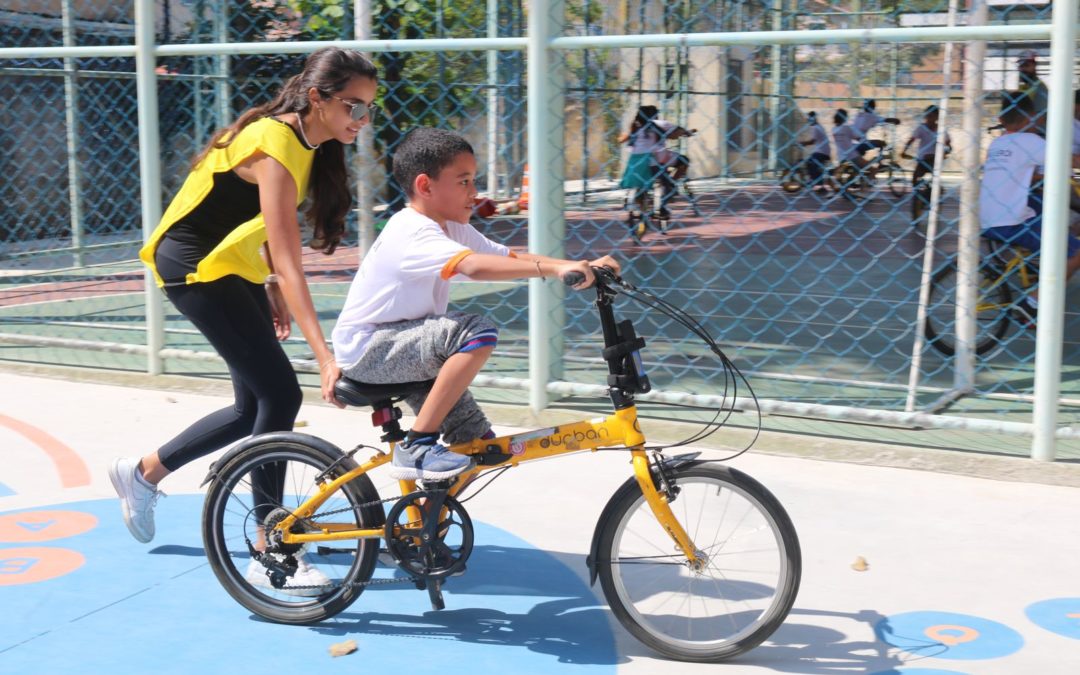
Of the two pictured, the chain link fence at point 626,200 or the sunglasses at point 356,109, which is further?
the chain link fence at point 626,200

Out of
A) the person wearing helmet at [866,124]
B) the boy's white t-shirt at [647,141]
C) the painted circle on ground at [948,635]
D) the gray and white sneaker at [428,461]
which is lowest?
the painted circle on ground at [948,635]

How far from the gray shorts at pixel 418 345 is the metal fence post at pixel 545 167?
8.01 ft

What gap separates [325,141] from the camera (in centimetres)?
401

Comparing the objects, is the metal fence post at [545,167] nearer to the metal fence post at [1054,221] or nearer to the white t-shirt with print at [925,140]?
the metal fence post at [1054,221]

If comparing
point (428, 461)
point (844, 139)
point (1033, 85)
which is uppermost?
→ point (844, 139)

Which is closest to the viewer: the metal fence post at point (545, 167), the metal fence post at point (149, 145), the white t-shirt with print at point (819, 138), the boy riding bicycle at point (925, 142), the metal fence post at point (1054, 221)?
the metal fence post at point (1054, 221)

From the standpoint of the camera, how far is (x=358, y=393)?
3.71 metres

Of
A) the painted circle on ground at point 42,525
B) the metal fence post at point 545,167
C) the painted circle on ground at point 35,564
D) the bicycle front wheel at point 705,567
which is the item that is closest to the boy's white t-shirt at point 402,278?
the bicycle front wheel at point 705,567

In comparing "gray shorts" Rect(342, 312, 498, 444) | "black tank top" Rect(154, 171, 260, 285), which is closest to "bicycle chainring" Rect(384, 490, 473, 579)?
"gray shorts" Rect(342, 312, 498, 444)

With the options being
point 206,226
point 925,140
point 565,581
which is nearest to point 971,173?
point 565,581

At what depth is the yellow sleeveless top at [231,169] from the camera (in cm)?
388

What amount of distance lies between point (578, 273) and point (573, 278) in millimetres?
19

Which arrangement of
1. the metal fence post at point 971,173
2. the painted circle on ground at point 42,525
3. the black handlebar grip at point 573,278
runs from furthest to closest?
the metal fence post at point 971,173, the painted circle on ground at point 42,525, the black handlebar grip at point 573,278

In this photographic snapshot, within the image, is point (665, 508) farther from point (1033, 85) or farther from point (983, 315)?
point (1033, 85)
